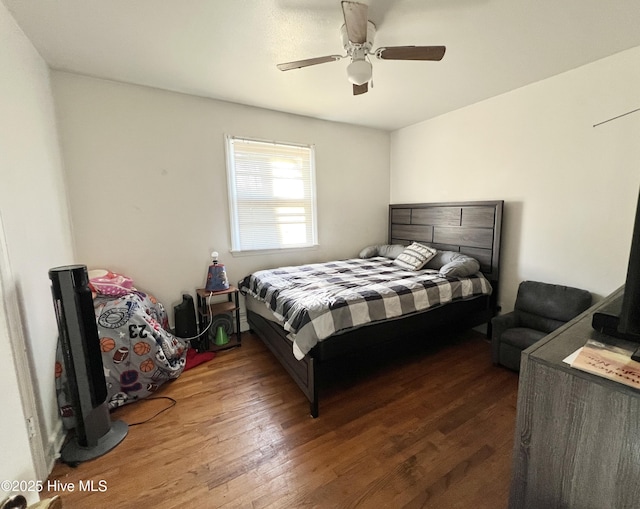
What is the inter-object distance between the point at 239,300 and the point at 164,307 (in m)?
0.76

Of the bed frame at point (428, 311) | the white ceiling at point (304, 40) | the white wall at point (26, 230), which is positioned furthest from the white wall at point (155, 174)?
the bed frame at point (428, 311)

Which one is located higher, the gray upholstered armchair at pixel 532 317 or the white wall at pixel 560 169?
the white wall at pixel 560 169

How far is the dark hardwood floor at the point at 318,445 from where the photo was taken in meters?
1.34

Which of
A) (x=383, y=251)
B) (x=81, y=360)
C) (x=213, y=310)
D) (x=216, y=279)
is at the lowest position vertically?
(x=213, y=310)

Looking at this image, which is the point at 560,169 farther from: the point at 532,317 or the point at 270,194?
the point at 270,194

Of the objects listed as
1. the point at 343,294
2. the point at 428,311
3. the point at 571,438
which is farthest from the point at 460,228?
the point at 571,438

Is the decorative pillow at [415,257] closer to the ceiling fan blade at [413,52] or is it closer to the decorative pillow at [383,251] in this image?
the decorative pillow at [383,251]

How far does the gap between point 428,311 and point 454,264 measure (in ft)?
2.12

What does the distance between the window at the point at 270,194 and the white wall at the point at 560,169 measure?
1.83 meters

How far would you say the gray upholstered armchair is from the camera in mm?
2252

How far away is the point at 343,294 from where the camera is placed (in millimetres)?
2102

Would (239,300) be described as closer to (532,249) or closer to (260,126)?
(260,126)

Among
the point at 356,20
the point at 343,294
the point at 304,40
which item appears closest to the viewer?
the point at 356,20

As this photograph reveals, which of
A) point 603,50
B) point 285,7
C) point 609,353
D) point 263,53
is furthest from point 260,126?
point 609,353
